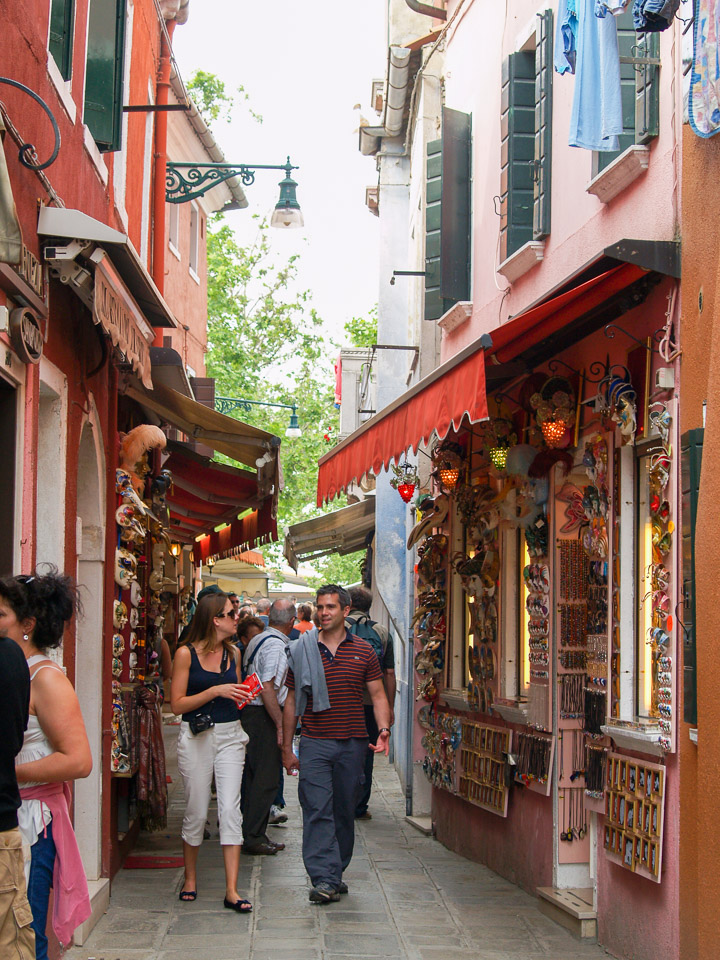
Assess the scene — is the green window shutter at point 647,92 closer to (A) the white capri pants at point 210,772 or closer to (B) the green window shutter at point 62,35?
(B) the green window shutter at point 62,35

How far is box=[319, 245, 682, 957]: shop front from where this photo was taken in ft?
20.8

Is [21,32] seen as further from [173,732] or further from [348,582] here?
[348,582]

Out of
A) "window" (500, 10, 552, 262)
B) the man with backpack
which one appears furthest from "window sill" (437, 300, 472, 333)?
the man with backpack

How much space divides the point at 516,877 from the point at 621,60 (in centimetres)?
566

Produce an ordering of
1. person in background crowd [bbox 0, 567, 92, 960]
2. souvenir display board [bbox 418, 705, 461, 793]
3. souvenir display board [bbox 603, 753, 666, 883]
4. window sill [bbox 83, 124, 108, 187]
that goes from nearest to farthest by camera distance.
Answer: person in background crowd [bbox 0, 567, 92, 960], souvenir display board [bbox 603, 753, 666, 883], window sill [bbox 83, 124, 108, 187], souvenir display board [bbox 418, 705, 461, 793]

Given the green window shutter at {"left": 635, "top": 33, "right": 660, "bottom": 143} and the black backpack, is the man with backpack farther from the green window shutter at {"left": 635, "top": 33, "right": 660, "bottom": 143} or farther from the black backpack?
the green window shutter at {"left": 635, "top": 33, "right": 660, "bottom": 143}

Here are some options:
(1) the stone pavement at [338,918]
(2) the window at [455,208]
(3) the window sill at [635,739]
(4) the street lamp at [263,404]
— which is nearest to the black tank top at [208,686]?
Result: (1) the stone pavement at [338,918]

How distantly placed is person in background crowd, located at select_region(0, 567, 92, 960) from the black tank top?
3357 millimetres

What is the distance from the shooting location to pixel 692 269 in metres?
6.01

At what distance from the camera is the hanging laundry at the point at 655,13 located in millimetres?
5637

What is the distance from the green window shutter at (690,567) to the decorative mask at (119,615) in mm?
4350

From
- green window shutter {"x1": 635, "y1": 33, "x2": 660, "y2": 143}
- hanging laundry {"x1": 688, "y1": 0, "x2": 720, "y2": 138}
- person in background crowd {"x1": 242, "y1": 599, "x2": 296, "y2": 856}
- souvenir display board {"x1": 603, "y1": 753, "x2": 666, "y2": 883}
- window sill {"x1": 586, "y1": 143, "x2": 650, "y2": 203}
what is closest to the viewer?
hanging laundry {"x1": 688, "y1": 0, "x2": 720, "y2": 138}

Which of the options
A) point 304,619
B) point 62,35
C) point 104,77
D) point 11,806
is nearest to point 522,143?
point 104,77

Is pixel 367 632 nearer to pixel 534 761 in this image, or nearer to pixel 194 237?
pixel 534 761
